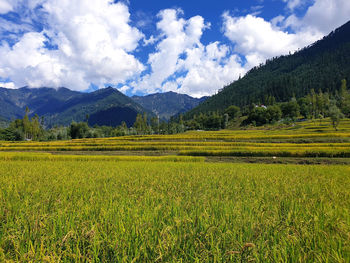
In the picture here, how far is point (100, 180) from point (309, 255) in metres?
8.19

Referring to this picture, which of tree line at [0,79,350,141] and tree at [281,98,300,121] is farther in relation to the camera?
tree at [281,98,300,121]

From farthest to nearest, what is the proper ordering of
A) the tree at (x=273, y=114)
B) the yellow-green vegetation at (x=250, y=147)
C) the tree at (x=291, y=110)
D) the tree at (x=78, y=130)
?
the tree at (x=273, y=114) < the tree at (x=291, y=110) < the tree at (x=78, y=130) < the yellow-green vegetation at (x=250, y=147)

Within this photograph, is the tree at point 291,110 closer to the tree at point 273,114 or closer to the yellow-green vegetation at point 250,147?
the tree at point 273,114

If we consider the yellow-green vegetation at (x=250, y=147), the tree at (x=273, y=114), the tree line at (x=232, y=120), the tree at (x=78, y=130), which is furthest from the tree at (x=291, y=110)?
the tree at (x=78, y=130)

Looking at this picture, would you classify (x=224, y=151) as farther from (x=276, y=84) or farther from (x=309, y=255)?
(x=276, y=84)

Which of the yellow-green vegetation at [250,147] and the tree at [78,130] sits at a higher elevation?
the tree at [78,130]

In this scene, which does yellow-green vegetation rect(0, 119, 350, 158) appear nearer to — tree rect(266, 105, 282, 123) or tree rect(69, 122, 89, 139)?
tree rect(69, 122, 89, 139)

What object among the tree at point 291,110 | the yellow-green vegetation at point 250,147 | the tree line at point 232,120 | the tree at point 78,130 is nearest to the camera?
the yellow-green vegetation at point 250,147

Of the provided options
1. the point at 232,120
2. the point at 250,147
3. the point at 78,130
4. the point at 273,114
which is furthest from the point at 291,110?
the point at 78,130

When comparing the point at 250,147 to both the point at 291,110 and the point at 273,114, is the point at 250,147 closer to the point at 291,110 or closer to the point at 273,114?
the point at 273,114

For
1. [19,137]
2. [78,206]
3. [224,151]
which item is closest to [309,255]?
[78,206]

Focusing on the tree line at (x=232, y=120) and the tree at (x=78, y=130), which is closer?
the tree line at (x=232, y=120)

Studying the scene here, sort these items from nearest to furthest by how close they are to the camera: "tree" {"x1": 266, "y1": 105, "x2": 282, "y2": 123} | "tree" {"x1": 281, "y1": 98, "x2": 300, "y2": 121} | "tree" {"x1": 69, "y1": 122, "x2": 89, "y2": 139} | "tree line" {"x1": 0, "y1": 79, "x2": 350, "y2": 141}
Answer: "tree line" {"x1": 0, "y1": 79, "x2": 350, "y2": 141} < "tree" {"x1": 69, "y1": 122, "x2": 89, "y2": 139} < "tree" {"x1": 281, "y1": 98, "x2": 300, "y2": 121} < "tree" {"x1": 266, "y1": 105, "x2": 282, "y2": 123}

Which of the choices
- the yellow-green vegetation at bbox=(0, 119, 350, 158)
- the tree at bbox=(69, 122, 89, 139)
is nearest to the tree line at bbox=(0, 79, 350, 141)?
the tree at bbox=(69, 122, 89, 139)
